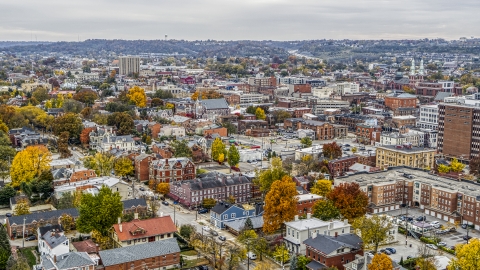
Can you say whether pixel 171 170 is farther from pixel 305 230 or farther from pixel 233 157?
pixel 305 230

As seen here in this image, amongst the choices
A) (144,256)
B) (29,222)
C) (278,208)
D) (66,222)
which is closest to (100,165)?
(66,222)

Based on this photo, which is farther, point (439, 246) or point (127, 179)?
point (127, 179)

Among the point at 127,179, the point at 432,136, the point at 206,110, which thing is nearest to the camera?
the point at 127,179

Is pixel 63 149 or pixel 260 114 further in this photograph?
pixel 260 114

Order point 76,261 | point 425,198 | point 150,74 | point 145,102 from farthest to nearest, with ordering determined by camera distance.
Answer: point 150,74 → point 145,102 → point 425,198 → point 76,261

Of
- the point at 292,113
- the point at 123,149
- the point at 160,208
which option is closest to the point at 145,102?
the point at 292,113

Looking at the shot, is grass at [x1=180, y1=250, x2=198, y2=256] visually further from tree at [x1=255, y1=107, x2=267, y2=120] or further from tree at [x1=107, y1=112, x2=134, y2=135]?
tree at [x1=255, y1=107, x2=267, y2=120]

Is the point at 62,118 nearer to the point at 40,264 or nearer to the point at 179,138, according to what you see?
the point at 179,138
